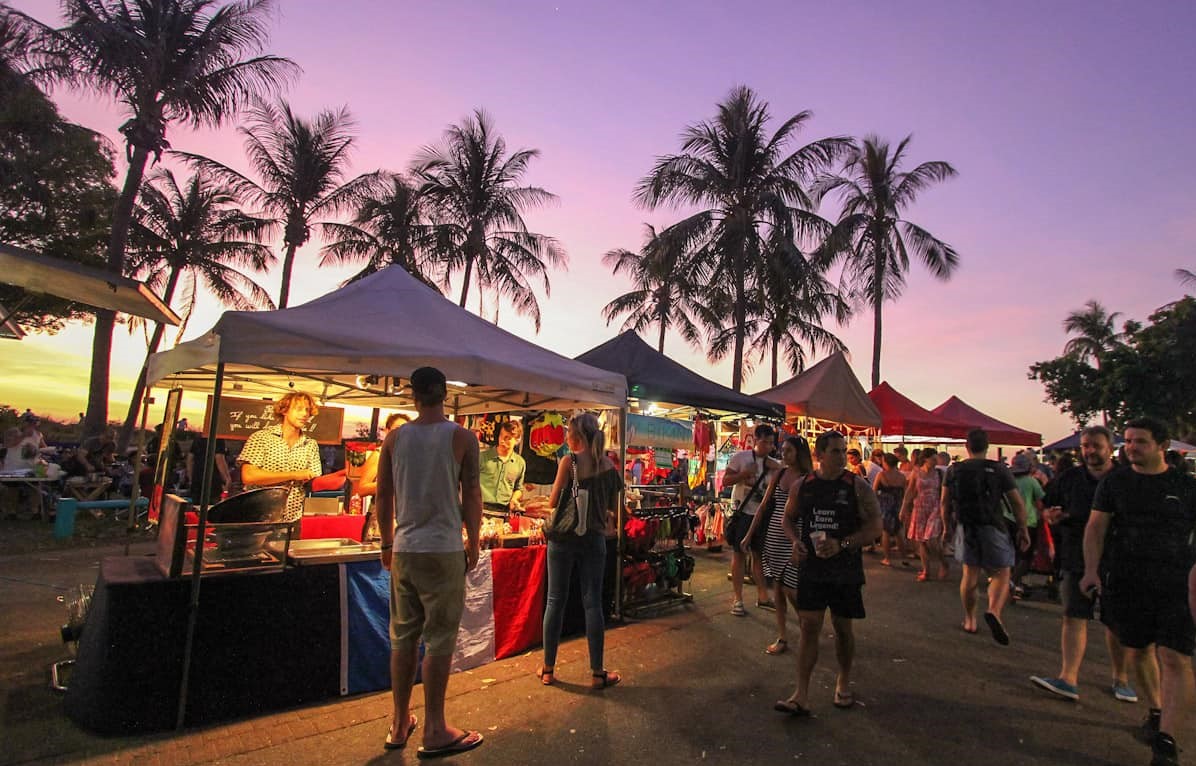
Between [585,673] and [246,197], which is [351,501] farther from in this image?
[246,197]

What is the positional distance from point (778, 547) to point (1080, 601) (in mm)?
2007

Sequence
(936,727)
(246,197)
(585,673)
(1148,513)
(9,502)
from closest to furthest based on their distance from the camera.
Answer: (1148,513), (936,727), (585,673), (9,502), (246,197)

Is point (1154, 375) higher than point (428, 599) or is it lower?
higher

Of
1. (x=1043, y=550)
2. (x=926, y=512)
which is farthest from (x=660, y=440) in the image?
(x=1043, y=550)

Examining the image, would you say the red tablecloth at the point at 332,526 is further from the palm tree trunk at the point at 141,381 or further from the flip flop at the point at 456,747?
the palm tree trunk at the point at 141,381

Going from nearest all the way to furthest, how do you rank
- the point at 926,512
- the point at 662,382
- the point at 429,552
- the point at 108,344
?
the point at 429,552 < the point at 926,512 < the point at 662,382 < the point at 108,344

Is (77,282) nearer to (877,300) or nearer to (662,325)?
(877,300)

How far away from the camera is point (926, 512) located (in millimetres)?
9328

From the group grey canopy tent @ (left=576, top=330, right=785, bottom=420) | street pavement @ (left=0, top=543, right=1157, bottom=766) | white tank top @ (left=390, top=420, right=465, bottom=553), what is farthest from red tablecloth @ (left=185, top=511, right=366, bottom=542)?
grey canopy tent @ (left=576, top=330, right=785, bottom=420)

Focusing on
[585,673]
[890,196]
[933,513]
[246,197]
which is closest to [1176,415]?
[890,196]

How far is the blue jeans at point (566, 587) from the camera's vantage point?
4.38 metres

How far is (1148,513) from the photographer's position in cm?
357

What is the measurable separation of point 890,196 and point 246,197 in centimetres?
2211

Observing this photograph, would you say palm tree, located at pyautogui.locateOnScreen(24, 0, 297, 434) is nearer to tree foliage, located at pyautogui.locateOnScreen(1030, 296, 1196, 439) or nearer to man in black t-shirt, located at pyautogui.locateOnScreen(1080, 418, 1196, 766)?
man in black t-shirt, located at pyautogui.locateOnScreen(1080, 418, 1196, 766)
